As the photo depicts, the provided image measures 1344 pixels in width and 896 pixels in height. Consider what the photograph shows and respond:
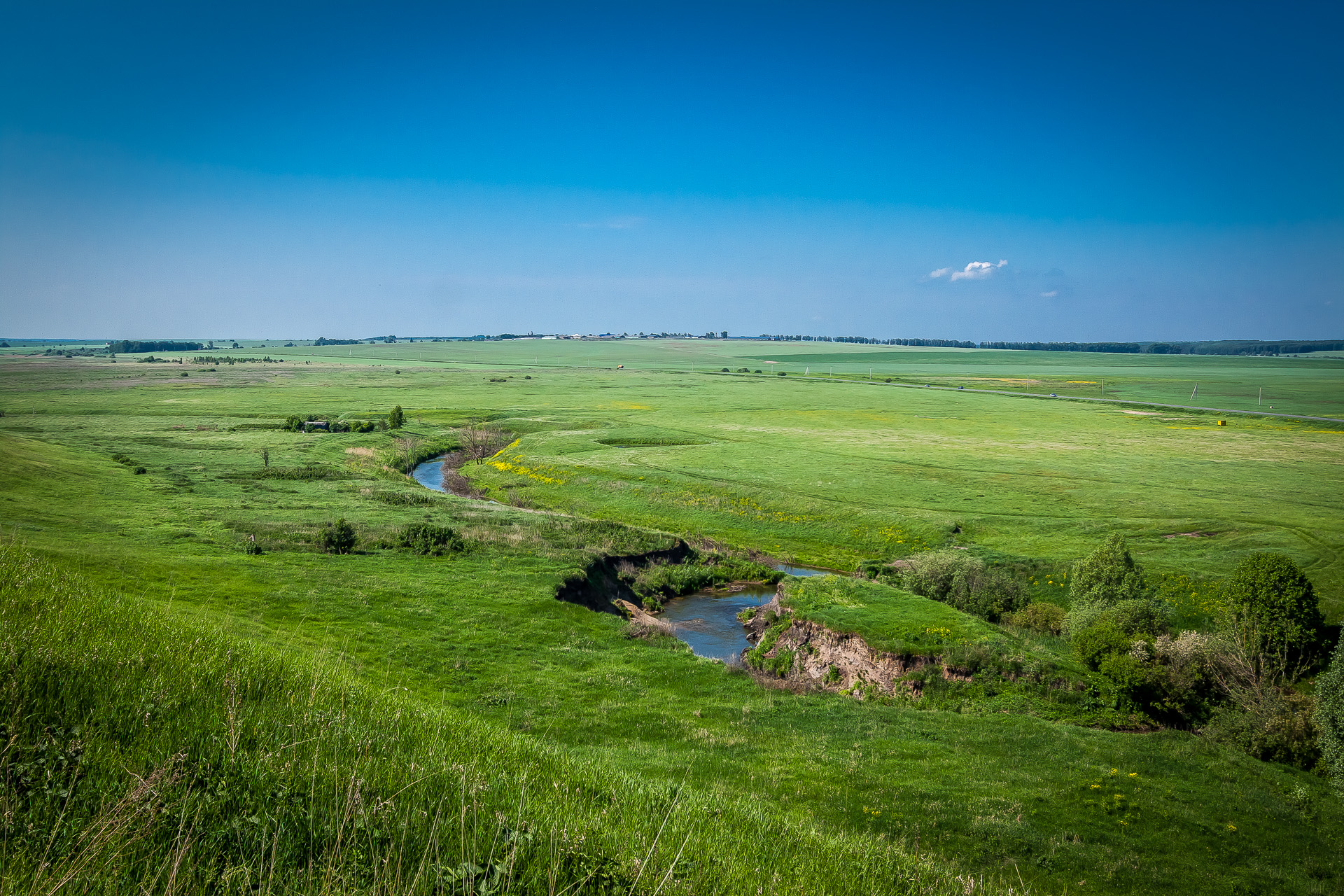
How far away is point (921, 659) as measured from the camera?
31031 millimetres

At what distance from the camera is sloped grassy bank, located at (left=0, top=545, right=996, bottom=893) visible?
3.88m

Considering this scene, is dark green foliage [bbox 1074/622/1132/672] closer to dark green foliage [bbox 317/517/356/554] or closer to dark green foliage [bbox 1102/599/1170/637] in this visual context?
dark green foliage [bbox 1102/599/1170/637]

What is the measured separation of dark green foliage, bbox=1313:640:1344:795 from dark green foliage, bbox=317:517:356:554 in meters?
43.8

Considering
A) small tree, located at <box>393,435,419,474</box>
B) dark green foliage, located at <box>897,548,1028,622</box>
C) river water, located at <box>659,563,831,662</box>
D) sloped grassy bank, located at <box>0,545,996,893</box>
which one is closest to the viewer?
sloped grassy bank, located at <box>0,545,996,893</box>

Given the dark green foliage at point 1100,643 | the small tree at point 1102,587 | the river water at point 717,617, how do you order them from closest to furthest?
the dark green foliage at point 1100,643
the small tree at point 1102,587
the river water at point 717,617

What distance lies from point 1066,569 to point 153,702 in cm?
4918

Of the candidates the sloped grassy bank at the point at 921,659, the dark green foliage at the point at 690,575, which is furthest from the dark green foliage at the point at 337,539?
the sloped grassy bank at the point at 921,659

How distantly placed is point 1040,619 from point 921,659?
1119cm

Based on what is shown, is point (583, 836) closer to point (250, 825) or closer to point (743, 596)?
point (250, 825)

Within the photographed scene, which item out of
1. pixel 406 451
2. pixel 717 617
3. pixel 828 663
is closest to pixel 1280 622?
pixel 828 663

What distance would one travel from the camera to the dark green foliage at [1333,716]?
73.7 feet

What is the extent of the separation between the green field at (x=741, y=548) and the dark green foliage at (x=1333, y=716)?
111cm

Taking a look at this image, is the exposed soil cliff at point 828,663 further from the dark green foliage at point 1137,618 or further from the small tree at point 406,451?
the small tree at point 406,451

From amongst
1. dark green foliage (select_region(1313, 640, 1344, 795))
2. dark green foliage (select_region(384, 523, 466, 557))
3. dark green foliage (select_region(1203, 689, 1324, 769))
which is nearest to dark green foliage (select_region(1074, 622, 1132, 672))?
dark green foliage (select_region(1203, 689, 1324, 769))
